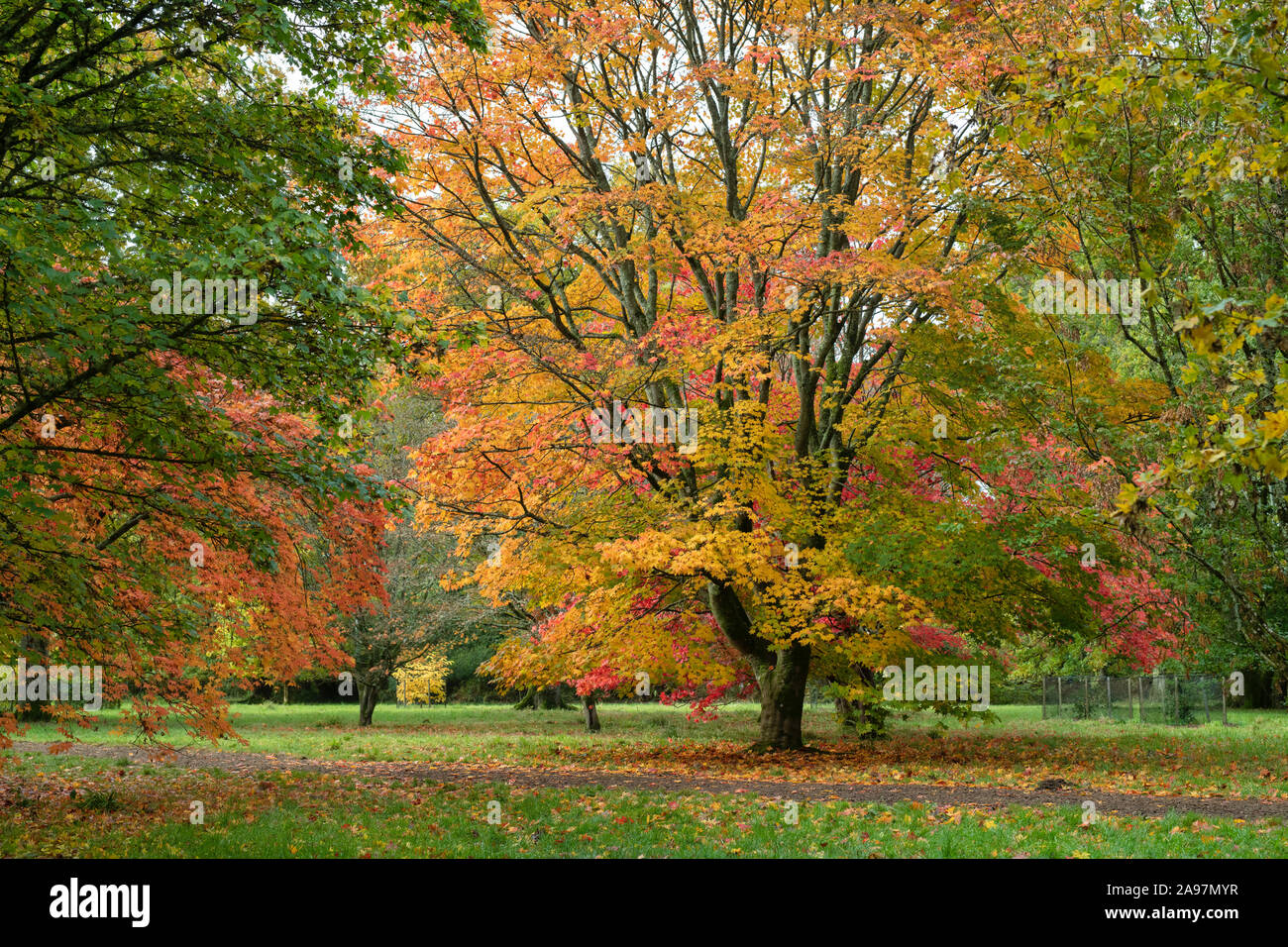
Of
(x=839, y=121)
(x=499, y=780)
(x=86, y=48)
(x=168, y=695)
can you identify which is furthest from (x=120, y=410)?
(x=839, y=121)

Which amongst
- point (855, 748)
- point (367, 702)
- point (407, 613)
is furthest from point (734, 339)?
point (367, 702)

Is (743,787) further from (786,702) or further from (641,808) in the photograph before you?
(786,702)

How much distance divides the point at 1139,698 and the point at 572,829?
931 inches

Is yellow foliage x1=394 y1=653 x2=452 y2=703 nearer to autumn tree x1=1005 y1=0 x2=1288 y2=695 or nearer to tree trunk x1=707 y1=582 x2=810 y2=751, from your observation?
tree trunk x1=707 y1=582 x2=810 y2=751

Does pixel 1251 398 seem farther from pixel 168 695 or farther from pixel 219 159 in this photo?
pixel 168 695

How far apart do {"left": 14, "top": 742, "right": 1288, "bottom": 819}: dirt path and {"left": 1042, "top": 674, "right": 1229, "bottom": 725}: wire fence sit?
628 inches

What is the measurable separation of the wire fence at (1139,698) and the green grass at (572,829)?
1829cm

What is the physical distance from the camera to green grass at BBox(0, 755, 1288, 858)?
6.92 meters

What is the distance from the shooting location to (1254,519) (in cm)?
852

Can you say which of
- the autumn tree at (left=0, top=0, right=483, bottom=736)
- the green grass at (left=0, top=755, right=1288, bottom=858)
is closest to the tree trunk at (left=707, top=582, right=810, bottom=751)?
the green grass at (left=0, top=755, right=1288, bottom=858)

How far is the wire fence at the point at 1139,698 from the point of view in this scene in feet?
81.1

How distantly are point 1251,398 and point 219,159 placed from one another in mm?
6976

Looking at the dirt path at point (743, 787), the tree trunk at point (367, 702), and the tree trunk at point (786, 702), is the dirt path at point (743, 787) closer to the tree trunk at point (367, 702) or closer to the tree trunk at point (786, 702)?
the tree trunk at point (786, 702)
